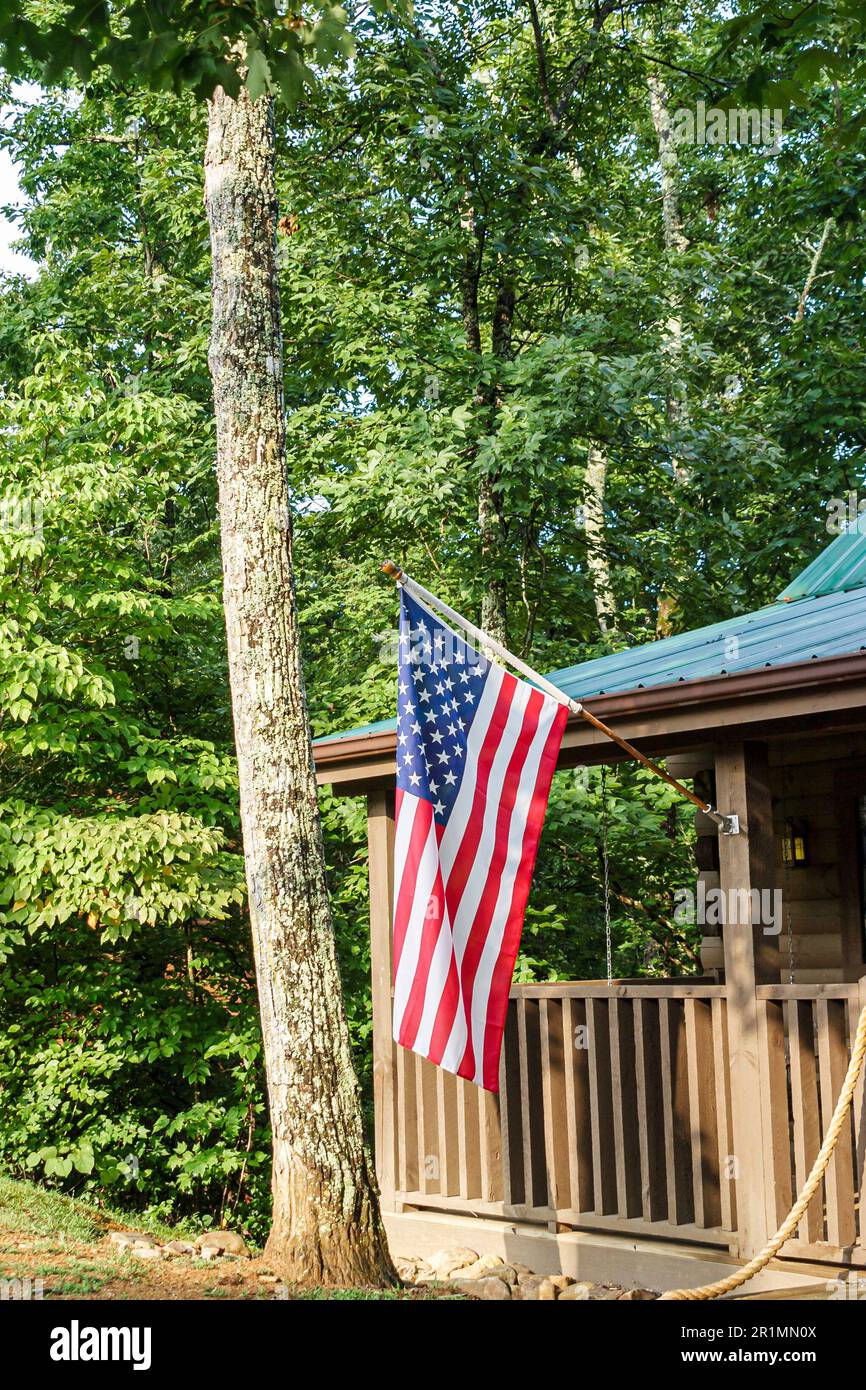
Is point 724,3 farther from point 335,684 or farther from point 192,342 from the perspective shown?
point 335,684

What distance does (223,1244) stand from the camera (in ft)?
25.3

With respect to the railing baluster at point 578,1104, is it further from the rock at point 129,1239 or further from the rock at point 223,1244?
the rock at point 129,1239

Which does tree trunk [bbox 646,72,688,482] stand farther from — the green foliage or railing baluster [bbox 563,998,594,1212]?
the green foliage

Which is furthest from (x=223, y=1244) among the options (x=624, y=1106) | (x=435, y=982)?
(x=435, y=982)

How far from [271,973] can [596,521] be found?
873cm

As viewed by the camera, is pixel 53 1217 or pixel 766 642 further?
pixel 53 1217

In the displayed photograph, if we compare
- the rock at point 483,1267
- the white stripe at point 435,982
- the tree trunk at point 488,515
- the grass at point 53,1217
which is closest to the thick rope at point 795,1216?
the white stripe at point 435,982

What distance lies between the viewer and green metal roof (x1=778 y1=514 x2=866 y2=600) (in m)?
8.46

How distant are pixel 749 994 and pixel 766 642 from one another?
5.92 feet

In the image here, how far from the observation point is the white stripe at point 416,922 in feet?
19.5

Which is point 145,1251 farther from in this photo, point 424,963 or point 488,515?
point 488,515

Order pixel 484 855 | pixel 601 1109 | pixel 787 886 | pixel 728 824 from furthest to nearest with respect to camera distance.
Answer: pixel 787 886
pixel 601 1109
pixel 728 824
pixel 484 855

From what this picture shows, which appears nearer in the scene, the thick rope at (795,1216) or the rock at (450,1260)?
the thick rope at (795,1216)

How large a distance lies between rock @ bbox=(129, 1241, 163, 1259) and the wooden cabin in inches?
58.0
